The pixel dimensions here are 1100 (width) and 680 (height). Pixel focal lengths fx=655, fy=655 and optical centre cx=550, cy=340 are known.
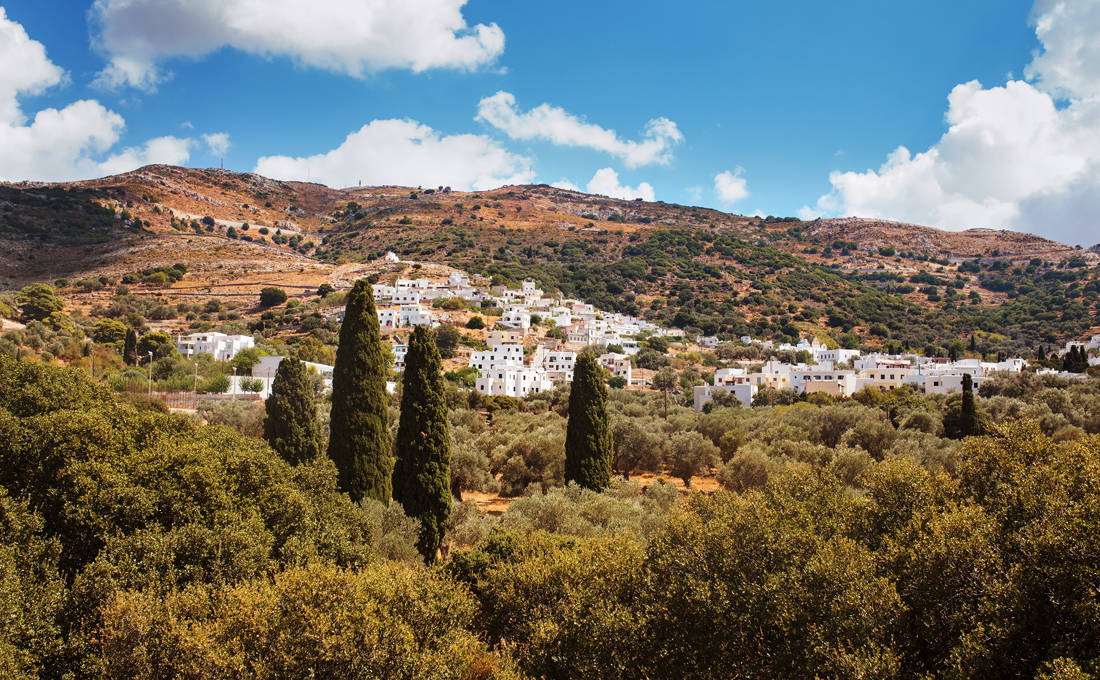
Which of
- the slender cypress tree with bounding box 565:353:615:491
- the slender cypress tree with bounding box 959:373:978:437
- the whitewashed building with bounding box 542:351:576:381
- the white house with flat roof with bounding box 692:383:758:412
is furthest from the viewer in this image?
the whitewashed building with bounding box 542:351:576:381

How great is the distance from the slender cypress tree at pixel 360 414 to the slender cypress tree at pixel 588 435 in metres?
6.26

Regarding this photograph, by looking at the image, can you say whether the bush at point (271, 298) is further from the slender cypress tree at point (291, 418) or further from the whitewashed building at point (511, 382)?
the slender cypress tree at point (291, 418)

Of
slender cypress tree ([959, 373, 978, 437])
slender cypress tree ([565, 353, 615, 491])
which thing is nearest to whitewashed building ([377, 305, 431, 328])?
slender cypress tree ([565, 353, 615, 491])

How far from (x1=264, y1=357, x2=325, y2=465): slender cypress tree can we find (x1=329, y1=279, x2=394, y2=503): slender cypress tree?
83.2 inches

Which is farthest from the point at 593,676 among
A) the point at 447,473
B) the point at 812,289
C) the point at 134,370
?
the point at 812,289

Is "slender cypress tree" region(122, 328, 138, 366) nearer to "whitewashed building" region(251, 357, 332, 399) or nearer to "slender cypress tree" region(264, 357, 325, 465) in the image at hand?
"whitewashed building" region(251, 357, 332, 399)

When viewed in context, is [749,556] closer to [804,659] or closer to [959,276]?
[804,659]

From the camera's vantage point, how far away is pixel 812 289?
113125mm

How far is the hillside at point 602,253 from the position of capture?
90.2 meters

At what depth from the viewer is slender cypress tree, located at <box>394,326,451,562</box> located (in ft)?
50.4

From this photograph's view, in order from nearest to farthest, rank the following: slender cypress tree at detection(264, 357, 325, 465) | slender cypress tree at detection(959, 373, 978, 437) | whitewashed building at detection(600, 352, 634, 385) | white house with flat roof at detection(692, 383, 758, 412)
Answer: slender cypress tree at detection(264, 357, 325, 465) < slender cypress tree at detection(959, 373, 978, 437) < white house with flat roof at detection(692, 383, 758, 412) < whitewashed building at detection(600, 352, 634, 385)

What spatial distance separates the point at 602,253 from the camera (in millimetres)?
134875

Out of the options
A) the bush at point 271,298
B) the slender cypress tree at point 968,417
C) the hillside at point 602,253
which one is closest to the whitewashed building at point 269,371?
the slender cypress tree at point 968,417

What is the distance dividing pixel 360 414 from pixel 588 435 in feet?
24.1
